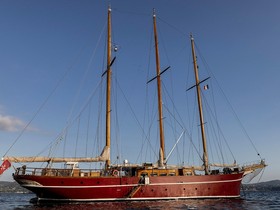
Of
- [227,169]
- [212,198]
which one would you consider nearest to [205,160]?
[227,169]

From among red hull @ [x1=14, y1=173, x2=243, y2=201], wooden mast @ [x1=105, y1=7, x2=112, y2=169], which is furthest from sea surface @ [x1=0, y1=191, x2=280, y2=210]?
wooden mast @ [x1=105, y1=7, x2=112, y2=169]

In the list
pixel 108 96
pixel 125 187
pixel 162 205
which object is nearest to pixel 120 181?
pixel 125 187

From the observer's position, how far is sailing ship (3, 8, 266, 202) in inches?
1106

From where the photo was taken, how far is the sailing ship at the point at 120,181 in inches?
1106

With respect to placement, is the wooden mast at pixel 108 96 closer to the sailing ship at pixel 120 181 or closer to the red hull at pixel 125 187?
the sailing ship at pixel 120 181

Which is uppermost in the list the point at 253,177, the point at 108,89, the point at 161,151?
the point at 108,89

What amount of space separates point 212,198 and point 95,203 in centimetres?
1342

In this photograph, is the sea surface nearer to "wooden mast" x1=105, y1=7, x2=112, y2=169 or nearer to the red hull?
the red hull

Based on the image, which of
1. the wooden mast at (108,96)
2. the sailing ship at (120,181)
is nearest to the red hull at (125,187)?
the sailing ship at (120,181)

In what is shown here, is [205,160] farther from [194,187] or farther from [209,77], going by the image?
[209,77]

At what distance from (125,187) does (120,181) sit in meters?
0.86

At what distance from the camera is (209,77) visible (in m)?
41.9

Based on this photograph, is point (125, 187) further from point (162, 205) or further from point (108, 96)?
point (108, 96)

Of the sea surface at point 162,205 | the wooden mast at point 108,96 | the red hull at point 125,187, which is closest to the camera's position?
the sea surface at point 162,205
